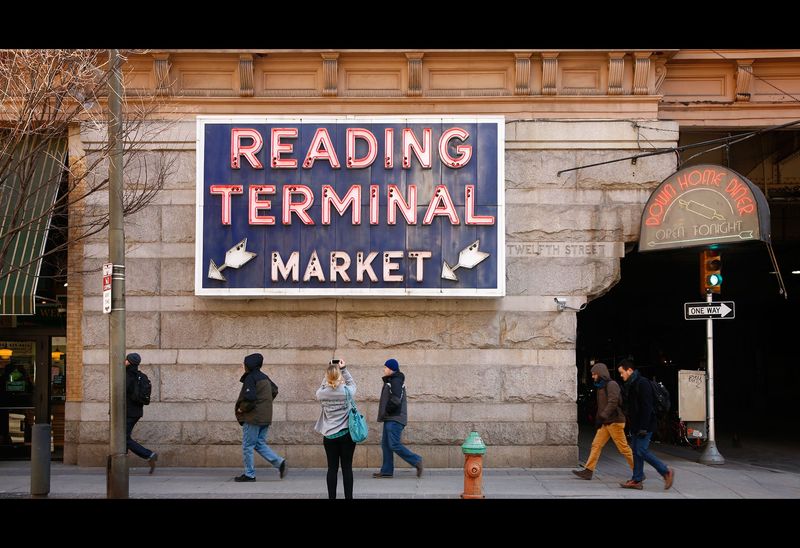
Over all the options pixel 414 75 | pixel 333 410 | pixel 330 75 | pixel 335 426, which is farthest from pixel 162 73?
pixel 335 426

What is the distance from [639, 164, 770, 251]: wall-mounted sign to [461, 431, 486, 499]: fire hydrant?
4.99 m

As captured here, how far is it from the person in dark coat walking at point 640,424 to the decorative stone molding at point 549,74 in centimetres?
495

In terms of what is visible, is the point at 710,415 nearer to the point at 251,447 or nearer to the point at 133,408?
the point at 251,447

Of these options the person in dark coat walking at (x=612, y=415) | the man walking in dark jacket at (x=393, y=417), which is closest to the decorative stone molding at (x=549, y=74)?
the person in dark coat walking at (x=612, y=415)

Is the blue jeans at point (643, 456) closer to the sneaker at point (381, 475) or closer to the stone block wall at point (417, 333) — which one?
the stone block wall at point (417, 333)

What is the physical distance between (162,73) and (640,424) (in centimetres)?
954

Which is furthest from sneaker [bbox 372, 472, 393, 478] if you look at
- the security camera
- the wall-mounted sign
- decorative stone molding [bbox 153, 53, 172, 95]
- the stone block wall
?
decorative stone molding [bbox 153, 53, 172, 95]

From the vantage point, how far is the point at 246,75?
43.5 feet

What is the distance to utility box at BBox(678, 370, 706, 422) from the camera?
1424 cm

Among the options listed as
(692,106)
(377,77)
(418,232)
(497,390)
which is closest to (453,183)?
(418,232)

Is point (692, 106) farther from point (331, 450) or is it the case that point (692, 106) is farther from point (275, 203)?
point (331, 450)

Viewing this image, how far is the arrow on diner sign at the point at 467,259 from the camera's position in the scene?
12836 mm

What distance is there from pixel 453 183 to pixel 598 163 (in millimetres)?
2425

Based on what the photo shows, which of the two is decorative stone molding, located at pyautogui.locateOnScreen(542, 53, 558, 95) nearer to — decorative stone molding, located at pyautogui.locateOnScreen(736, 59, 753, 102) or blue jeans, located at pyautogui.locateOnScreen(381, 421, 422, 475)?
decorative stone molding, located at pyautogui.locateOnScreen(736, 59, 753, 102)
